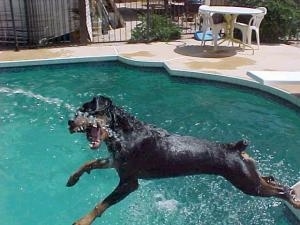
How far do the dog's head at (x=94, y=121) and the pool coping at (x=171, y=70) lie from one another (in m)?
5.44

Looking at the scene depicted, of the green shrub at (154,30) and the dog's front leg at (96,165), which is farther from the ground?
the dog's front leg at (96,165)

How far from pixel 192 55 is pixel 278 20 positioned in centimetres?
307

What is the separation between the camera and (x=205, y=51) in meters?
11.9

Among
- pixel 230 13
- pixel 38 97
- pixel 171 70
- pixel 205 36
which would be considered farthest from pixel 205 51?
pixel 38 97

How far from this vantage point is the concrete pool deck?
10.3 metres

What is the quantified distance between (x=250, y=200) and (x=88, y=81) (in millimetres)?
5997

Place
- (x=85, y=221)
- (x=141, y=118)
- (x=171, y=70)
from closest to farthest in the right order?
(x=85, y=221), (x=141, y=118), (x=171, y=70)

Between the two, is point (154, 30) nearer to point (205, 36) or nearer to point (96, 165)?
point (205, 36)

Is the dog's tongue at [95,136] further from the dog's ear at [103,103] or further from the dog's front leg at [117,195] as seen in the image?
the dog's front leg at [117,195]

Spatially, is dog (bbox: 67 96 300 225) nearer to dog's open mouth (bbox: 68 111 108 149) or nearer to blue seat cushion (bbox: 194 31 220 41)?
dog's open mouth (bbox: 68 111 108 149)

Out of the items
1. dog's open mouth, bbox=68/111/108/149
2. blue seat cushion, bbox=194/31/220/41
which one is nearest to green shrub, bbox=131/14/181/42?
blue seat cushion, bbox=194/31/220/41

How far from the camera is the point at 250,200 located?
5324 millimetres

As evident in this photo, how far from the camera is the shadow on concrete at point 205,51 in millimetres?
11515

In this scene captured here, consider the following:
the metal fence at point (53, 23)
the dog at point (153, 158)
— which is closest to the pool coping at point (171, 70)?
the metal fence at point (53, 23)
